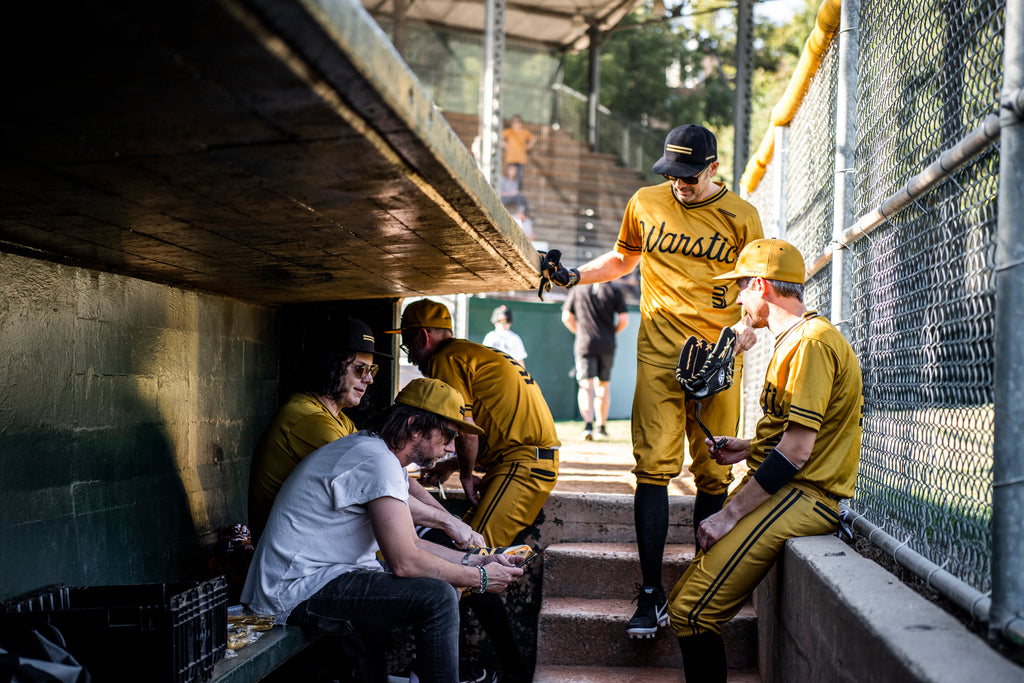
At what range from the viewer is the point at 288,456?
4344 millimetres

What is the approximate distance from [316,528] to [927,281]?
241cm

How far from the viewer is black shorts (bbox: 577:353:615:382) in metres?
10.4

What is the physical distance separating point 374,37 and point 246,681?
7.74 feet

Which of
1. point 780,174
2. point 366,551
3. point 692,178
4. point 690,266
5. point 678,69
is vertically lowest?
point 366,551

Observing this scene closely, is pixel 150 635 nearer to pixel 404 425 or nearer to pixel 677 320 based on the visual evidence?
pixel 404 425

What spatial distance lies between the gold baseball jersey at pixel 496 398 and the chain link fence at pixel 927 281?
1653mm

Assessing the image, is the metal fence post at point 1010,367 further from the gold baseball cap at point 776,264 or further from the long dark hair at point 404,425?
the long dark hair at point 404,425

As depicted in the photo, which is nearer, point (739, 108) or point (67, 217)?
point (67, 217)

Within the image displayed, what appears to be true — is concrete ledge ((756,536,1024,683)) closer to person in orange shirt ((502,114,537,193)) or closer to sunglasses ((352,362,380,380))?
sunglasses ((352,362,380,380))

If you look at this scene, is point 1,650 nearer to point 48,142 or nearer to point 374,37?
point 48,142

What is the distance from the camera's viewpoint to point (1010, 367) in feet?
5.97

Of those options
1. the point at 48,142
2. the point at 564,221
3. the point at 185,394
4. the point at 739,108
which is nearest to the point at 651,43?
the point at 564,221

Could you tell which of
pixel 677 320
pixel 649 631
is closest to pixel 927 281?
pixel 677 320

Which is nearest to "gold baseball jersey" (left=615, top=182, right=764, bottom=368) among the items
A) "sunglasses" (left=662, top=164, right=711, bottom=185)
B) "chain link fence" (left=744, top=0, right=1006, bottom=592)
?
"sunglasses" (left=662, top=164, right=711, bottom=185)
